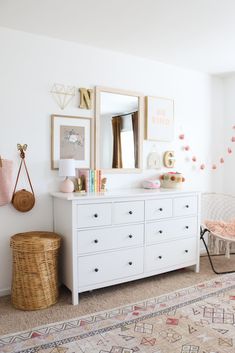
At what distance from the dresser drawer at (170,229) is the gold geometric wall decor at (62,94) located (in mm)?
1471

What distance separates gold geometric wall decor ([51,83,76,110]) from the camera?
293 centimetres

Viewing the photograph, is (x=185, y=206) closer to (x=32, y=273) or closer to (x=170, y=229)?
(x=170, y=229)

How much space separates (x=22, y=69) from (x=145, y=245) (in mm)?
2048

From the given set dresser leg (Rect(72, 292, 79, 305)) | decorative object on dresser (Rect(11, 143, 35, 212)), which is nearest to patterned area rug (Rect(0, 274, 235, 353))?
dresser leg (Rect(72, 292, 79, 305))

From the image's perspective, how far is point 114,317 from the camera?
91.6 inches

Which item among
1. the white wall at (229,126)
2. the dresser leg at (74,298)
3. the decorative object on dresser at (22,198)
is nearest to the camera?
the dresser leg at (74,298)

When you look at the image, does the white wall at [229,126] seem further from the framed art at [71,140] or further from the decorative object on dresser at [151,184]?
the framed art at [71,140]

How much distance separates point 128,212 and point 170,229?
587 mm

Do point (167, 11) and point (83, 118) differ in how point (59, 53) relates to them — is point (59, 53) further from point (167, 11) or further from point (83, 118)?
point (167, 11)

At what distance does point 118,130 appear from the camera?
326 centimetres

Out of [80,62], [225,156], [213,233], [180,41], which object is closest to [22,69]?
[80,62]

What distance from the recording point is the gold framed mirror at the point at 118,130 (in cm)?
317

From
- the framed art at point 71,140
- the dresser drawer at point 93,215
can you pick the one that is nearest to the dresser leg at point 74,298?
the dresser drawer at point 93,215

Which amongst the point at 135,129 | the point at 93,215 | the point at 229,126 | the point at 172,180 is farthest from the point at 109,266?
the point at 229,126
